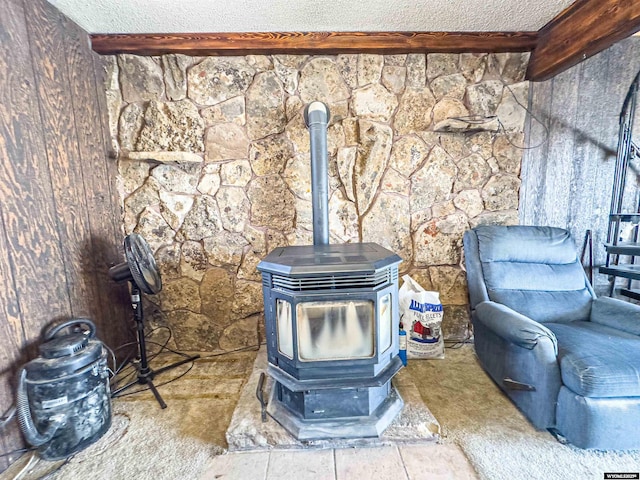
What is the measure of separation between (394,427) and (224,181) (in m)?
1.78

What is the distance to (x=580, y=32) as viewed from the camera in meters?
1.58

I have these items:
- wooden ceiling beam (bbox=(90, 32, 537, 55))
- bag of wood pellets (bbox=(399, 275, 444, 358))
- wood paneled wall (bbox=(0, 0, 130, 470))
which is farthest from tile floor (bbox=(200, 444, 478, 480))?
wooden ceiling beam (bbox=(90, 32, 537, 55))

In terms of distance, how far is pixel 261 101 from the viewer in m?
A: 1.99

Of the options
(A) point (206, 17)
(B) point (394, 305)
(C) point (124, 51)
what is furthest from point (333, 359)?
(C) point (124, 51)

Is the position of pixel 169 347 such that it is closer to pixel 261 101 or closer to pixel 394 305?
pixel 394 305

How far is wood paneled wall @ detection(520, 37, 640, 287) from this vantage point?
2.02 metres

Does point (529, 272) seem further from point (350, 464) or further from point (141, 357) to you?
point (141, 357)

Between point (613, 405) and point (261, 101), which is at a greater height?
point (261, 101)

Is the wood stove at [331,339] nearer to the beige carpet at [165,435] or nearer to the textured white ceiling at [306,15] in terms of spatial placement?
the beige carpet at [165,435]

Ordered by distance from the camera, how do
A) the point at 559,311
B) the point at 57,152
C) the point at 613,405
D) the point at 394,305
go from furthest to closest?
the point at 559,311
the point at 57,152
the point at 394,305
the point at 613,405

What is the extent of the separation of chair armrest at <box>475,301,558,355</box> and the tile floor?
59 centimetres

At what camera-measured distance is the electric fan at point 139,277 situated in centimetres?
158

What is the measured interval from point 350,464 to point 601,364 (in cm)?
114

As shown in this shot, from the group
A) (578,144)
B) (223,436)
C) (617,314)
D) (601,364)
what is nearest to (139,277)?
(223,436)
